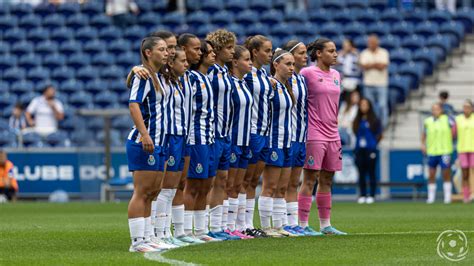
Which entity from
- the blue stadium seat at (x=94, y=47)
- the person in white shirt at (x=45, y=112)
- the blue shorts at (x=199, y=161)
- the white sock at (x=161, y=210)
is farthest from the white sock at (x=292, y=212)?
the blue stadium seat at (x=94, y=47)

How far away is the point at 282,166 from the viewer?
14.1m

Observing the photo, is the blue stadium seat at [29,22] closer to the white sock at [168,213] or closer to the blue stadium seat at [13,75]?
the blue stadium seat at [13,75]

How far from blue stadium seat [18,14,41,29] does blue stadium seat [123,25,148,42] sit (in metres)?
2.60

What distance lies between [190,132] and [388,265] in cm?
348

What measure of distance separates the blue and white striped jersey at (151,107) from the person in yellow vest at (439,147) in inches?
539

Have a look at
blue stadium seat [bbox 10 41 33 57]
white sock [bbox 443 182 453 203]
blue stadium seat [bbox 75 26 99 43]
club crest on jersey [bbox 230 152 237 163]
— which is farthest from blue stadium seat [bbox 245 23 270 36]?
club crest on jersey [bbox 230 152 237 163]

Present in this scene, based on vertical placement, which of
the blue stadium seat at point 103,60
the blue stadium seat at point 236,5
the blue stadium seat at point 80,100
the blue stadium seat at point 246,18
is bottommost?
the blue stadium seat at point 80,100

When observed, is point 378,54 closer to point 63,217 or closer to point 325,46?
point 63,217

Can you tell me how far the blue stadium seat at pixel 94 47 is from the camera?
31.9 meters

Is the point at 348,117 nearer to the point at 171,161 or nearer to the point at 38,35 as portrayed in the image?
the point at 38,35

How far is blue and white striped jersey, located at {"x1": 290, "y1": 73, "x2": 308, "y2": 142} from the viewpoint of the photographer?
46.9 feet

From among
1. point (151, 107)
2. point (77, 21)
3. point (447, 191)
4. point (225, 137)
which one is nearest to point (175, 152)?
point (151, 107)

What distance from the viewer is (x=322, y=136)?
47.6ft

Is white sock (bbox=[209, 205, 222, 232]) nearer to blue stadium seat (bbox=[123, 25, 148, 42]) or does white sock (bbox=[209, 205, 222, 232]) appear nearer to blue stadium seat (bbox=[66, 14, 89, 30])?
blue stadium seat (bbox=[123, 25, 148, 42])
